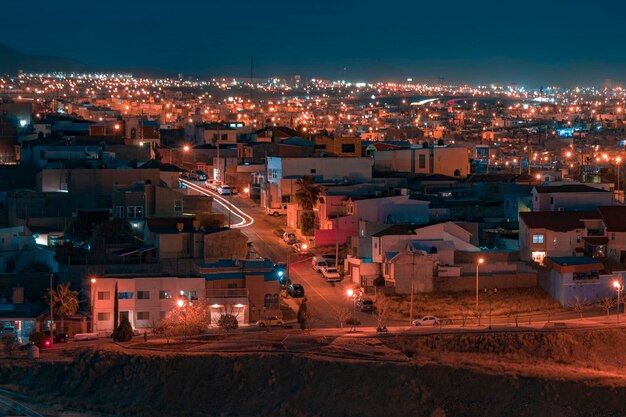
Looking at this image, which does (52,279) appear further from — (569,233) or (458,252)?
(569,233)

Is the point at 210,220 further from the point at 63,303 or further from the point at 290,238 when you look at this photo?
the point at 63,303

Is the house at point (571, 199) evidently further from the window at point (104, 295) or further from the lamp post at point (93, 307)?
the lamp post at point (93, 307)

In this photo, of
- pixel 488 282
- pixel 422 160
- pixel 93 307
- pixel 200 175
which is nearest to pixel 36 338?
pixel 93 307

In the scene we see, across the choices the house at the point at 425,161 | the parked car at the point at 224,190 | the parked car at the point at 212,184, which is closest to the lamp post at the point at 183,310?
the parked car at the point at 224,190

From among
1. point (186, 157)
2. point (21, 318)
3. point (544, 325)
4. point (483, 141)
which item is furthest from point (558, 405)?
point (483, 141)

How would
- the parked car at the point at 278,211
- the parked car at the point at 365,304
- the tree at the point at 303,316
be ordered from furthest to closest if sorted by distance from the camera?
the parked car at the point at 278,211, the parked car at the point at 365,304, the tree at the point at 303,316

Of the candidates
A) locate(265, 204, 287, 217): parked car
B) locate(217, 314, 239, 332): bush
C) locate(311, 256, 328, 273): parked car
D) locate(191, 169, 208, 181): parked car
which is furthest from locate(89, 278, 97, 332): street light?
locate(191, 169, 208, 181): parked car

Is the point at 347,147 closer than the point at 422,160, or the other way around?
the point at 422,160
